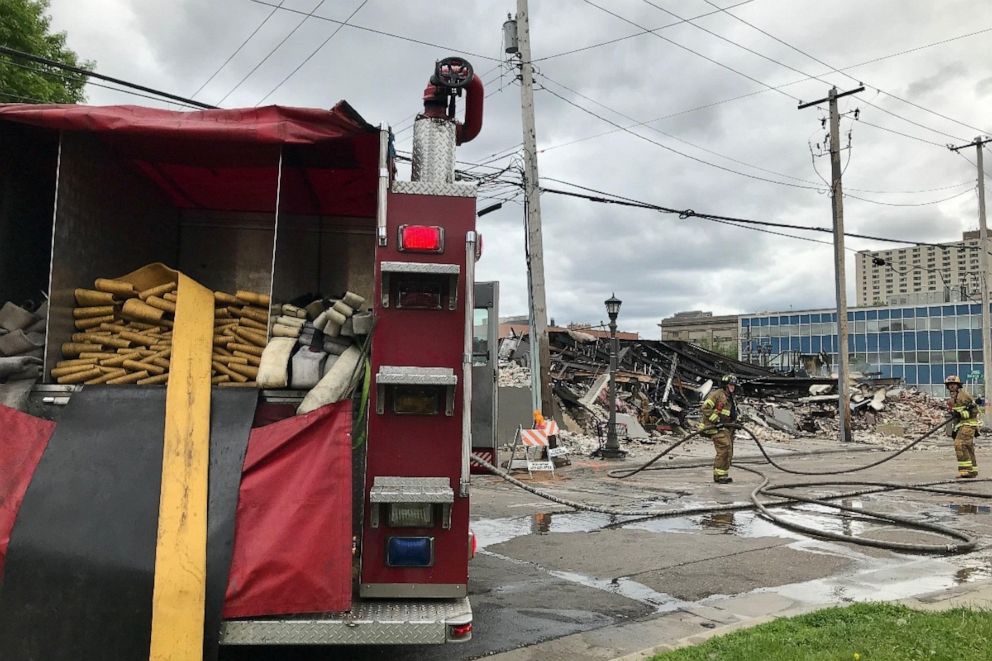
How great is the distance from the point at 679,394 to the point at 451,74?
24.6m

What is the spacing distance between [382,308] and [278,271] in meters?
1.52

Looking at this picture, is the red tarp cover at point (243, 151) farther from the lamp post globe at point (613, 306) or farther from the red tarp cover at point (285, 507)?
the lamp post globe at point (613, 306)

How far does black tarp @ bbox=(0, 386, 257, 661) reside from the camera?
304cm

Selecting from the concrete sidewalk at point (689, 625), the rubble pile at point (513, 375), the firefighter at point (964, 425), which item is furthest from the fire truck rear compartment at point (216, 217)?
the rubble pile at point (513, 375)

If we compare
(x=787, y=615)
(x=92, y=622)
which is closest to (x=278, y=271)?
(x=92, y=622)

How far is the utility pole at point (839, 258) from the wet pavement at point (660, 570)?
13.2 m

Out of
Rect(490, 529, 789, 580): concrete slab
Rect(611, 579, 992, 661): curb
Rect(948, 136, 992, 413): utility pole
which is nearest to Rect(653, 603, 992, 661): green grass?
Rect(611, 579, 992, 661): curb

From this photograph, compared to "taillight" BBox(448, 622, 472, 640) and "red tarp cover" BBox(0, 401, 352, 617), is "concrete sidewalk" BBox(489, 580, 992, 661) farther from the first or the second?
"red tarp cover" BBox(0, 401, 352, 617)

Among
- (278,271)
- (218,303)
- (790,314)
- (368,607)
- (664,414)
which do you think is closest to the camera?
(368,607)

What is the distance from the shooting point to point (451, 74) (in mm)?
3977

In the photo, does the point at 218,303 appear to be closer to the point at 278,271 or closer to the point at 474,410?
the point at 278,271

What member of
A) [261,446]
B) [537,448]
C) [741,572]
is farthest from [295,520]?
[537,448]

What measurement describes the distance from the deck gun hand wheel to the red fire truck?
10 millimetres

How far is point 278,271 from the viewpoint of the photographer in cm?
487
